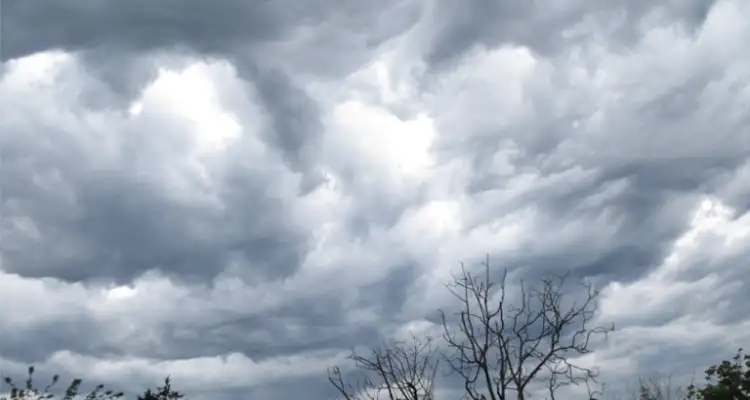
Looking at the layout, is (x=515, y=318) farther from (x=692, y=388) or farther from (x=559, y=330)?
(x=692, y=388)

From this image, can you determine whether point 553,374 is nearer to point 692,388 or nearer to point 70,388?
point 692,388

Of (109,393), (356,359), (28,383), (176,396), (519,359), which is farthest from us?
(176,396)

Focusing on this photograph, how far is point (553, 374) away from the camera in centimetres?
2688

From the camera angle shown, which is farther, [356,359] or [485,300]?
[356,359]

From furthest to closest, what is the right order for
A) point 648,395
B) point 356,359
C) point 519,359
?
point 648,395, point 356,359, point 519,359

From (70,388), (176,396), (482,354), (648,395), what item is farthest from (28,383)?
(648,395)

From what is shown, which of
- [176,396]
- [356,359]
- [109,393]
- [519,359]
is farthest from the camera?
[176,396]

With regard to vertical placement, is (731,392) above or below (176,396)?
below

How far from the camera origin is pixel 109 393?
148 ft

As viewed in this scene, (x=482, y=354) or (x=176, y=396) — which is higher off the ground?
(x=176, y=396)

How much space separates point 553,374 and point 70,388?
90.4 feet

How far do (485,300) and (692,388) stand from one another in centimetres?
2587

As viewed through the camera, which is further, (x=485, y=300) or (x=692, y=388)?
(x=692, y=388)

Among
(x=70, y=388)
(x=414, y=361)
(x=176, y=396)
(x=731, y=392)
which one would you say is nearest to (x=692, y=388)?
(x=731, y=392)
